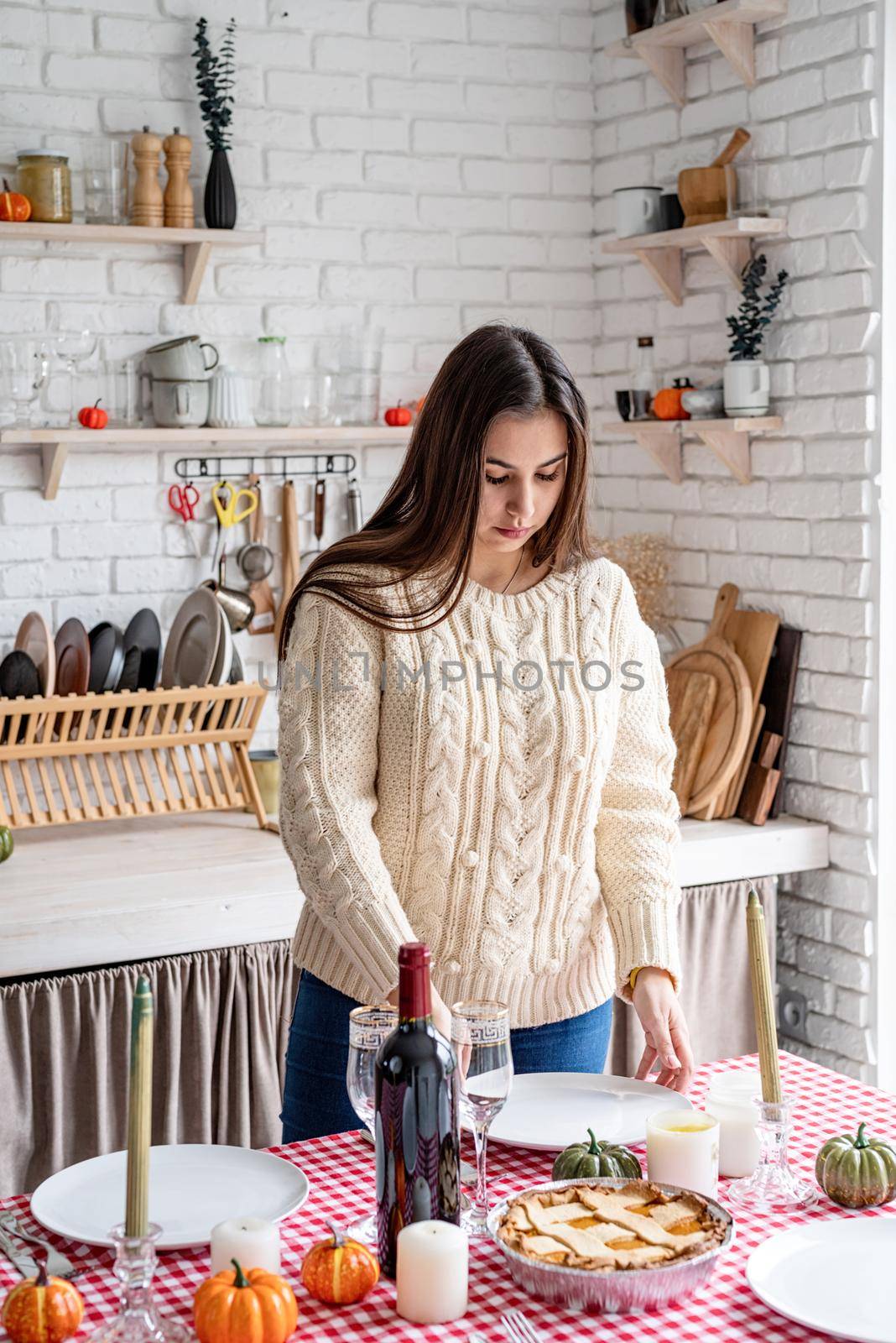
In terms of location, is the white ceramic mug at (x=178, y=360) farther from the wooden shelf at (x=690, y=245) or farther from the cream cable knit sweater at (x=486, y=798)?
the cream cable knit sweater at (x=486, y=798)

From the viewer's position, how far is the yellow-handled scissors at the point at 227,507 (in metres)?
3.14

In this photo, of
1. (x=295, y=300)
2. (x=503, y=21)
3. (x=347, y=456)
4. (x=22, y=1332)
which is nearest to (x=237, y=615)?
(x=347, y=456)

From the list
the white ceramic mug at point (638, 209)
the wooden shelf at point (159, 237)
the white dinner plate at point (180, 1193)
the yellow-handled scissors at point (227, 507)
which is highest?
the white ceramic mug at point (638, 209)

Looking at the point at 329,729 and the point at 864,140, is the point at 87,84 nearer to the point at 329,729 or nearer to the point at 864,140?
the point at 864,140

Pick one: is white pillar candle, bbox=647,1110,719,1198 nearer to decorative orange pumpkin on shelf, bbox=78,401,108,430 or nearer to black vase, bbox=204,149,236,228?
decorative orange pumpkin on shelf, bbox=78,401,108,430

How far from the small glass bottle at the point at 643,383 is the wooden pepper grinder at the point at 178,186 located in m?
0.98

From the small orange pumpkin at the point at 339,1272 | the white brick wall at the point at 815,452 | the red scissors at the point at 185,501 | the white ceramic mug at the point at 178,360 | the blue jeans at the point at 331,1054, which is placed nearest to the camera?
the small orange pumpkin at the point at 339,1272

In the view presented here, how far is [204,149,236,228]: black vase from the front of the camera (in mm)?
2971

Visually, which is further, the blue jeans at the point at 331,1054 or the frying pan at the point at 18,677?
the frying pan at the point at 18,677

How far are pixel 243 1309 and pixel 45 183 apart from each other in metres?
2.27

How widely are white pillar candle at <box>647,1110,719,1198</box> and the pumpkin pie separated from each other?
42 millimetres

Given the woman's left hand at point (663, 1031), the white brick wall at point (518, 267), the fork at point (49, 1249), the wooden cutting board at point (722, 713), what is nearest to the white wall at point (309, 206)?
the white brick wall at point (518, 267)

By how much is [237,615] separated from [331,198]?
35.4 inches

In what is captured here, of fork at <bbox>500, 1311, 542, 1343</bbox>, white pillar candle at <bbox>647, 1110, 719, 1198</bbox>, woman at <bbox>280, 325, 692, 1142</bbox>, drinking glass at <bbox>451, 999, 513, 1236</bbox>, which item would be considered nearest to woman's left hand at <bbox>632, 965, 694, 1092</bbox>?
woman at <bbox>280, 325, 692, 1142</bbox>
